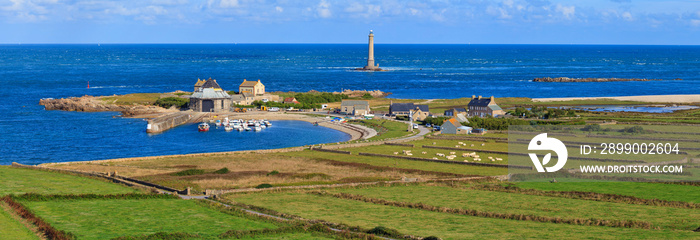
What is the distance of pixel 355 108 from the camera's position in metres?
109

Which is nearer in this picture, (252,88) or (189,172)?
(189,172)

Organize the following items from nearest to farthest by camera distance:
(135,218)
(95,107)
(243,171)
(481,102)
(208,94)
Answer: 1. (135,218)
2. (243,171)
3. (481,102)
4. (208,94)
5. (95,107)

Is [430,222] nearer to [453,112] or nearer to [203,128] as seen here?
[203,128]

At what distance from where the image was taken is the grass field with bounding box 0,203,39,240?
35.7m

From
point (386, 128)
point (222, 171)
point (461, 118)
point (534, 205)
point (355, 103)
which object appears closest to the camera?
point (534, 205)

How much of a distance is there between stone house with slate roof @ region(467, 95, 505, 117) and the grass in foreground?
64566 millimetres

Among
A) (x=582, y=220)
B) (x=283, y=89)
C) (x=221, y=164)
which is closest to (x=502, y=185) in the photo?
(x=582, y=220)

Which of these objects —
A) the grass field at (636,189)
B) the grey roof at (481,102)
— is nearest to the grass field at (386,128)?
the grey roof at (481,102)

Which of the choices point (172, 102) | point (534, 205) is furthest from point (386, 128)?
point (534, 205)

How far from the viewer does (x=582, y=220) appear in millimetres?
41062

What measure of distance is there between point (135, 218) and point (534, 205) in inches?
1012

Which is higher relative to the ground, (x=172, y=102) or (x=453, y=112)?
(x=453, y=112)

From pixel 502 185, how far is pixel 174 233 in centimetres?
2740

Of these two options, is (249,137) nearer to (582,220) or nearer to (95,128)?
(95,128)
